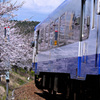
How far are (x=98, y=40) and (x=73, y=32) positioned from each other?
2.22 metres

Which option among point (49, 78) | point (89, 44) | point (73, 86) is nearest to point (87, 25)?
point (89, 44)

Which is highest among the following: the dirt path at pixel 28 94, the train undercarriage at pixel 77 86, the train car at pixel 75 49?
the train car at pixel 75 49

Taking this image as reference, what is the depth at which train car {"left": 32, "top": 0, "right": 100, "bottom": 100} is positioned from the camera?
24.0 feet

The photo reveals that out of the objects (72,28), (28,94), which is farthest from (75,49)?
(28,94)

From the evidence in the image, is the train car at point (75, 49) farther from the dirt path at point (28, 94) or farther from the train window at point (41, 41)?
the dirt path at point (28, 94)

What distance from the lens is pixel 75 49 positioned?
8820 millimetres

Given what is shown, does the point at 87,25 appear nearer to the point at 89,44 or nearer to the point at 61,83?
the point at 89,44

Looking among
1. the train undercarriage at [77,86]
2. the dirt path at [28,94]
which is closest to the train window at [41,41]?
the train undercarriage at [77,86]

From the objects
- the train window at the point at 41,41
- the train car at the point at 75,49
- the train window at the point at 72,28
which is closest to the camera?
the train car at the point at 75,49

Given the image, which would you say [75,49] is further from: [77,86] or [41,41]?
[41,41]

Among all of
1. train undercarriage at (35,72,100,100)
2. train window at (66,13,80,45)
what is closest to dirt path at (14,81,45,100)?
train undercarriage at (35,72,100,100)

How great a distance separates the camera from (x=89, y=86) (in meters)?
8.10

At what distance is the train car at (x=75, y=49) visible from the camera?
→ 24.0 ft

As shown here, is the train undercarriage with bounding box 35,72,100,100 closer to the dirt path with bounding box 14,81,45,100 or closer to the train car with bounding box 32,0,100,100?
the train car with bounding box 32,0,100,100
